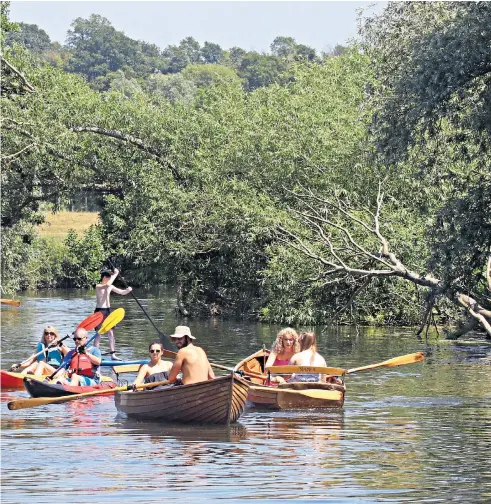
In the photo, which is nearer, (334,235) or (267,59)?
(334,235)

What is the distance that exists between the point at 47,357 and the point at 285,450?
714 cm

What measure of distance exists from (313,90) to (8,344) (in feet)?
49.3

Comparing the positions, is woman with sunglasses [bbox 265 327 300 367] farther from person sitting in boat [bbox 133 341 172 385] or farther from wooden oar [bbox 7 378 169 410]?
wooden oar [bbox 7 378 169 410]

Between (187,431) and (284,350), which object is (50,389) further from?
(284,350)

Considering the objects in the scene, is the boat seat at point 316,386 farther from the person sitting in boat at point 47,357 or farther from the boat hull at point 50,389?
the person sitting in boat at point 47,357

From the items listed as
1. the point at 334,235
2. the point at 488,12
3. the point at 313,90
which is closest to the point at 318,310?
the point at 334,235

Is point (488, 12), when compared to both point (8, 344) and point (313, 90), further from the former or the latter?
point (313, 90)

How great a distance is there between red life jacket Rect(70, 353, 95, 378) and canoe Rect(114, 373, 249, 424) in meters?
2.39

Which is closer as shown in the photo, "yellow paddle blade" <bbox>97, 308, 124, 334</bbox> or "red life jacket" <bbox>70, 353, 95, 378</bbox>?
"red life jacket" <bbox>70, 353, 95, 378</bbox>

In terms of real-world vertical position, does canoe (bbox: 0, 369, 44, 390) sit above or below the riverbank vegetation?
below

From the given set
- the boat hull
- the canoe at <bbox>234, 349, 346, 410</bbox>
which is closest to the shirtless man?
the canoe at <bbox>234, 349, 346, 410</bbox>

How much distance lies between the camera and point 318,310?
110ft

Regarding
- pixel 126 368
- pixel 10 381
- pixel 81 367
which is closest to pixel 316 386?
pixel 81 367

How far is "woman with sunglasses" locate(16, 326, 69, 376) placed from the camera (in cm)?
2109
